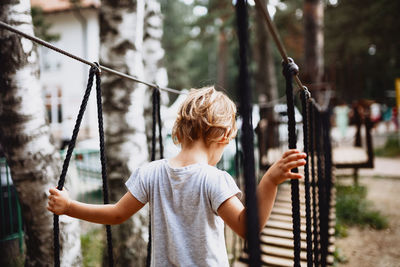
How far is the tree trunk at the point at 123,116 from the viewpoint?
2.65 meters

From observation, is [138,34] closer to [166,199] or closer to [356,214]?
[166,199]

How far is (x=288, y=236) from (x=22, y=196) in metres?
2.26

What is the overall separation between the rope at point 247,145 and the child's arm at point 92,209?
710 mm

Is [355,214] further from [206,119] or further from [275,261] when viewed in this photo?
[206,119]

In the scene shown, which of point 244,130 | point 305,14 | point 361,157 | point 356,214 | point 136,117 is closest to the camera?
point 244,130

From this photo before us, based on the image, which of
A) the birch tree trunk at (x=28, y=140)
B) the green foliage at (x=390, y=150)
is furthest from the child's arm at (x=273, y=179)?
the green foliage at (x=390, y=150)

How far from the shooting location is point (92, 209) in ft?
3.98

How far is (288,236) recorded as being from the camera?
3.00 metres

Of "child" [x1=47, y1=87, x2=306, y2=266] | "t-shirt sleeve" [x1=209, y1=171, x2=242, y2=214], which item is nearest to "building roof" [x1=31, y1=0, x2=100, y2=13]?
"child" [x1=47, y1=87, x2=306, y2=266]

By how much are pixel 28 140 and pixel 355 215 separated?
191 inches

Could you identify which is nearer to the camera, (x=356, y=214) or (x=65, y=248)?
(x=65, y=248)

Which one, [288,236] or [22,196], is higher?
[22,196]

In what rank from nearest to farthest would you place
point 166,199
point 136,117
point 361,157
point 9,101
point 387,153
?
point 166,199, point 9,101, point 136,117, point 361,157, point 387,153

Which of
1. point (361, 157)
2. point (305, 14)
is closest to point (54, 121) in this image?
point (305, 14)
